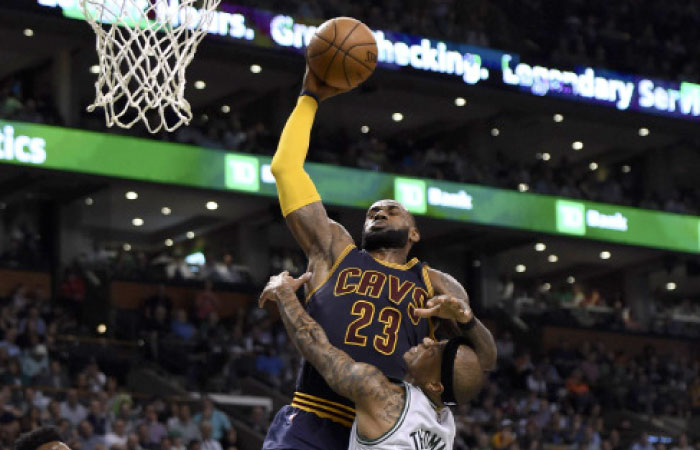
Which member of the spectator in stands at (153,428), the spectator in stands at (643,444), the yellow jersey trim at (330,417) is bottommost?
the spectator in stands at (643,444)

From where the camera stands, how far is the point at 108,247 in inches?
1200

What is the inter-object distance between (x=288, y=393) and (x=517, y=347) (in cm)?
947

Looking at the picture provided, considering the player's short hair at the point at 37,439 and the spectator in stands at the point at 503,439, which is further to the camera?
the spectator in stands at the point at 503,439

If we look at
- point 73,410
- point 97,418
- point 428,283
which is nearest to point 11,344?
point 73,410

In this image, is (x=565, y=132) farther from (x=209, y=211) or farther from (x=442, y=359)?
(x=442, y=359)

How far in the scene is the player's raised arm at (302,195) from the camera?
6.91m

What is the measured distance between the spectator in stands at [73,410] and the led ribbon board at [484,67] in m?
10.4

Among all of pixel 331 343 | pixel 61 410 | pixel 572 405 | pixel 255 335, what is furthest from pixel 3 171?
pixel 331 343

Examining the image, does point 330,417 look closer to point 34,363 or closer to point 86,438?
point 86,438

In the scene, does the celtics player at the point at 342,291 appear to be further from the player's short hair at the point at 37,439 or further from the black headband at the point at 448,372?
the player's short hair at the point at 37,439

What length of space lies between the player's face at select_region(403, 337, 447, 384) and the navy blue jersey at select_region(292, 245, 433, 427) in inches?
19.4

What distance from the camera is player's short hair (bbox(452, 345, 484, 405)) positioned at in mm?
6160

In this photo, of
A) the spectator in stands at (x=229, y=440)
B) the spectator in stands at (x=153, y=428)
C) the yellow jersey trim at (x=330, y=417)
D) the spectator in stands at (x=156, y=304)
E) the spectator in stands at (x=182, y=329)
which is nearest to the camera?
the yellow jersey trim at (x=330, y=417)

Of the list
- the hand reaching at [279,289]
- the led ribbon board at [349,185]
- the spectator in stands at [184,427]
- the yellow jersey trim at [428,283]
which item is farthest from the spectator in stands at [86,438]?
A: the hand reaching at [279,289]
